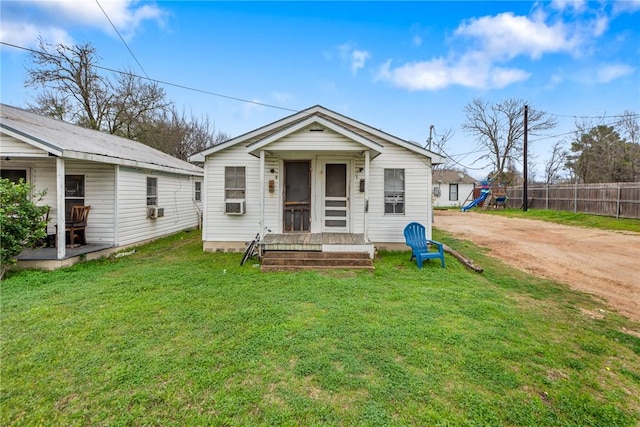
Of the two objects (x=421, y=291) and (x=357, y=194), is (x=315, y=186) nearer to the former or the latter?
(x=357, y=194)

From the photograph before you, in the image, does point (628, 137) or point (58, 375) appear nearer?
point (58, 375)

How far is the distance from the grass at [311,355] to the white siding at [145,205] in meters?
3.48

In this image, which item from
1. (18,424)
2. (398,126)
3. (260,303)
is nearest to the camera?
(18,424)

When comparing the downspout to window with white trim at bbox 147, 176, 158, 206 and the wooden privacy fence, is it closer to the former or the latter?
window with white trim at bbox 147, 176, 158, 206

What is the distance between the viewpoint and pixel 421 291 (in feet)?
16.8

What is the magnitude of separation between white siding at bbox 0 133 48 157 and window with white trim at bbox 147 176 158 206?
352 centimetres

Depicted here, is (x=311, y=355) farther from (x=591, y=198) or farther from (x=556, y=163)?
(x=556, y=163)

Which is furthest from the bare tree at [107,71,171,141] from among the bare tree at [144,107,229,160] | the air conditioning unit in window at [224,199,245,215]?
the air conditioning unit in window at [224,199,245,215]

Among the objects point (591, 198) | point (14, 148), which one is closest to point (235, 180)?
point (14, 148)

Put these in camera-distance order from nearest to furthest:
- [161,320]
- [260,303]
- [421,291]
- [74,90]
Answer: [161,320]
[260,303]
[421,291]
[74,90]

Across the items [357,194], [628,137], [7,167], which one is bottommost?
[357,194]

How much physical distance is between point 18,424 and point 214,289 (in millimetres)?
3051

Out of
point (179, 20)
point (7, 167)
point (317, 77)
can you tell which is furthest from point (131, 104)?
point (7, 167)

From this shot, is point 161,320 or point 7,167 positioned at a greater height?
point 7,167
